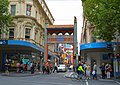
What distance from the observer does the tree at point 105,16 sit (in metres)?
24.7

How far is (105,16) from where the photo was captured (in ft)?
82.1

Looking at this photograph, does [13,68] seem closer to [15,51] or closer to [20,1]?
[15,51]

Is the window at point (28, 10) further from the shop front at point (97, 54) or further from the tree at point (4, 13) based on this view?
the shop front at point (97, 54)

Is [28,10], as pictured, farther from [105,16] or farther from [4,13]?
[105,16]

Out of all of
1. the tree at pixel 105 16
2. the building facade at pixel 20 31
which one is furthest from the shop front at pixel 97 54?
the building facade at pixel 20 31

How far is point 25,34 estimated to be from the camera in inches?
1857

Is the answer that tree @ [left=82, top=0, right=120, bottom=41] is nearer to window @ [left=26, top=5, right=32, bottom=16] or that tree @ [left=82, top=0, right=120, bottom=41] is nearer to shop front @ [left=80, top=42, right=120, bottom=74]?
shop front @ [left=80, top=42, right=120, bottom=74]

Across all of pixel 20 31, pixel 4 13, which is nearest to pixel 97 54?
pixel 4 13

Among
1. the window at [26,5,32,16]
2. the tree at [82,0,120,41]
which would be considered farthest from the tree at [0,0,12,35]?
the tree at [82,0,120,41]

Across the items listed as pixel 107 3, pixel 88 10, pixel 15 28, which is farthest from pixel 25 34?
pixel 107 3

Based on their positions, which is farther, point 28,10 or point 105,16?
point 28,10

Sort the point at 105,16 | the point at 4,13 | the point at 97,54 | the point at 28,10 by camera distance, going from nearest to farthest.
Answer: the point at 105,16 < the point at 97,54 < the point at 4,13 < the point at 28,10

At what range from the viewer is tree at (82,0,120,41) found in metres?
24.7

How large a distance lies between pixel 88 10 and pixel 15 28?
2180 centimetres
